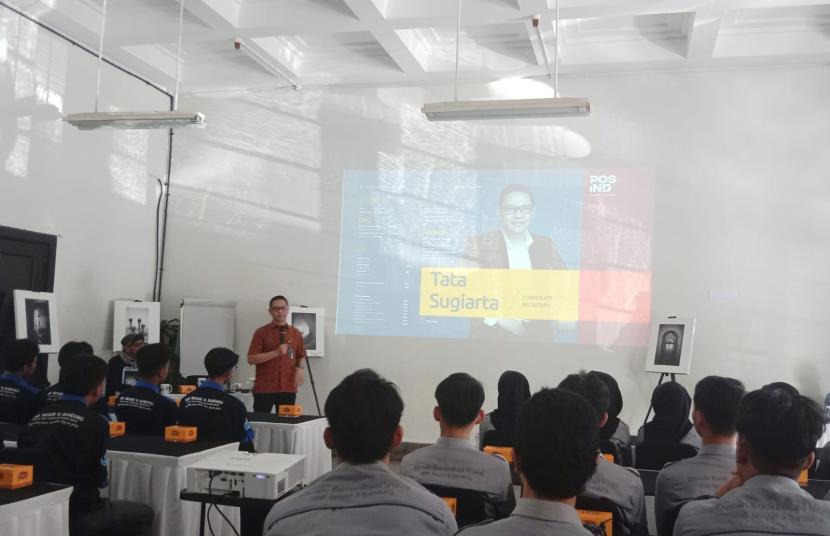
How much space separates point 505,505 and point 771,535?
3.68ft

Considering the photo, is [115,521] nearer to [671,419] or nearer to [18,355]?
[18,355]

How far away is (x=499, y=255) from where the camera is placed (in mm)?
7262

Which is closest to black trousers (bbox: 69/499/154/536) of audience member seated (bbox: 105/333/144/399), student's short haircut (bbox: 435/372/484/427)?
student's short haircut (bbox: 435/372/484/427)

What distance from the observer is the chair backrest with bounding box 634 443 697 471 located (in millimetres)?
3736

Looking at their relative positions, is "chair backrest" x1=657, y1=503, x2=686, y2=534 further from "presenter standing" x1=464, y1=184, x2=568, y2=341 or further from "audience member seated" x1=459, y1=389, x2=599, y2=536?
"presenter standing" x1=464, y1=184, x2=568, y2=341

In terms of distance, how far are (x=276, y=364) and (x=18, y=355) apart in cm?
226

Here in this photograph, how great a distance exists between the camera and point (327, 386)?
7.70 m

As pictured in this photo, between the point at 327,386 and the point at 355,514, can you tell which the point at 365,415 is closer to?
the point at 355,514

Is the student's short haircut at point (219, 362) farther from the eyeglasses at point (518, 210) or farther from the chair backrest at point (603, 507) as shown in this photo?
the eyeglasses at point (518, 210)

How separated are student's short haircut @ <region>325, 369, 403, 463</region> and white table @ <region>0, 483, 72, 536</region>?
51.1 inches

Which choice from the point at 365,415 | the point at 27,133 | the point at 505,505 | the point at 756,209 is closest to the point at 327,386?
the point at 27,133

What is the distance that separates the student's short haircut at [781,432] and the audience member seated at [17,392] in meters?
4.18

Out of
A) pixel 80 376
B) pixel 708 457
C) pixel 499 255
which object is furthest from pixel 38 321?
pixel 708 457

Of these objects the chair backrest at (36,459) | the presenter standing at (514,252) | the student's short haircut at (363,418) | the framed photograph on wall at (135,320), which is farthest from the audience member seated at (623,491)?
the framed photograph on wall at (135,320)
